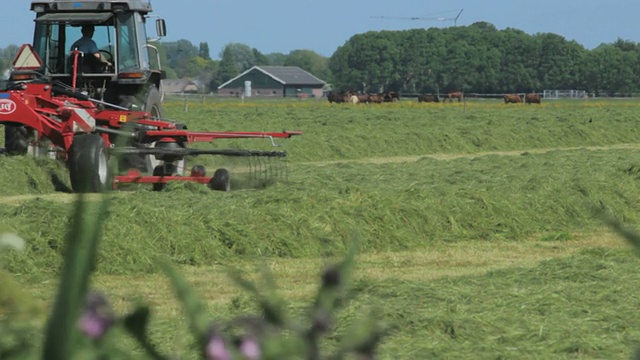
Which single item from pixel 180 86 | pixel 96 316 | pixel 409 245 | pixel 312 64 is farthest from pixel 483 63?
pixel 96 316

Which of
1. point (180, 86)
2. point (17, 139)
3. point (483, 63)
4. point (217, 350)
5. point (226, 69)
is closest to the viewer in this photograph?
point (217, 350)

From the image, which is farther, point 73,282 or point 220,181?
point 220,181

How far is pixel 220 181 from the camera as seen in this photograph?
15836 mm

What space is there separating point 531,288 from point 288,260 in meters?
3.61

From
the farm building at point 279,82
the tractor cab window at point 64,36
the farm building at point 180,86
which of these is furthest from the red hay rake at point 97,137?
the farm building at point 180,86

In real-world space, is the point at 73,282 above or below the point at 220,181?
above

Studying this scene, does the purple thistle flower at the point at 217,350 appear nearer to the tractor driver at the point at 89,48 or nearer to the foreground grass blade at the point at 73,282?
the foreground grass blade at the point at 73,282

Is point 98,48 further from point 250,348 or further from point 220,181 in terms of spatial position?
point 250,348

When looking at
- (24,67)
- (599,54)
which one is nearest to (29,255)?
(24,67)

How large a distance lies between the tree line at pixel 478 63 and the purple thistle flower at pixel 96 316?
117733 millimetres

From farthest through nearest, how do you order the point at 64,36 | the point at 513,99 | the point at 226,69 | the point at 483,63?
the point at 226,69 → the point at 483,63 → the point at 513,99 → the point at 64,36

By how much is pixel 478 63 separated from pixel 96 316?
126m

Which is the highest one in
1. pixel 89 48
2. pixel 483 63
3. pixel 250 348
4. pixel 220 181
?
pixel 89 48

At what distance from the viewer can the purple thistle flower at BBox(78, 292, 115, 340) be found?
0.91 meters
